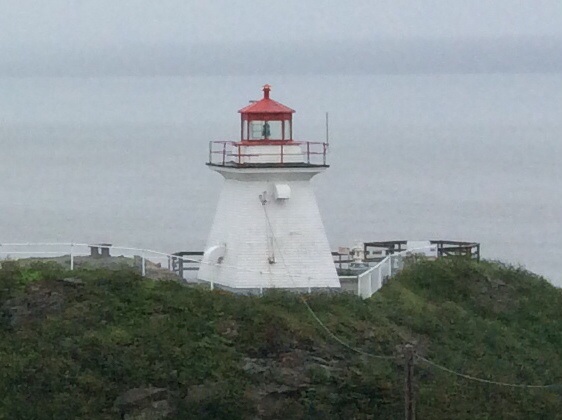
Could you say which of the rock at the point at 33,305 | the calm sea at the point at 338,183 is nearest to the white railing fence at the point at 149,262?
the rock at the point at 33,305

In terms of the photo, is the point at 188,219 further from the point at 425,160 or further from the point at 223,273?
the point at 425,160

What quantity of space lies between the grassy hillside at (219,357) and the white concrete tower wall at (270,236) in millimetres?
1361

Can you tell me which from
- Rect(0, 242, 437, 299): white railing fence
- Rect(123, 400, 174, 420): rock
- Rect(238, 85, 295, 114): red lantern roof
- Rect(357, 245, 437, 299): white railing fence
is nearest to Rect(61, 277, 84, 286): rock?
Rect(0, 242, 437, 299): white railing fence

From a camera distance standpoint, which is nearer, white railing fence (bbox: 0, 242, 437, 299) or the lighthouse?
white railing fence (bbox: 0, 242, 437, 299)

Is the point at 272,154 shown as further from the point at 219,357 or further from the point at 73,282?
the point at 219,357

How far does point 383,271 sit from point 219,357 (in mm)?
4883

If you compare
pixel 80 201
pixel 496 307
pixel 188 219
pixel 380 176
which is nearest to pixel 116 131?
pixel 380 176

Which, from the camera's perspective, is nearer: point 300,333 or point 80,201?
point 300,333

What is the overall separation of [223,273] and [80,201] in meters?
33.7

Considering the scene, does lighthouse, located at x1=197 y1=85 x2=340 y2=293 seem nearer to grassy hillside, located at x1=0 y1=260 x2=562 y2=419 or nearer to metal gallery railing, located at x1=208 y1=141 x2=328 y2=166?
metal gallery railing, located at x1=208 y1=141 x2=328 y2=166

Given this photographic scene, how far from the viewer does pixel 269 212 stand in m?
20.9

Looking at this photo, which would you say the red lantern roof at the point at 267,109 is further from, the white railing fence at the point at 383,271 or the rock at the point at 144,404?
the rock at the point at 144,404

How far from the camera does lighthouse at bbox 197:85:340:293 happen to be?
20812 millimetres

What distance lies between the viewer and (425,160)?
264 ft
